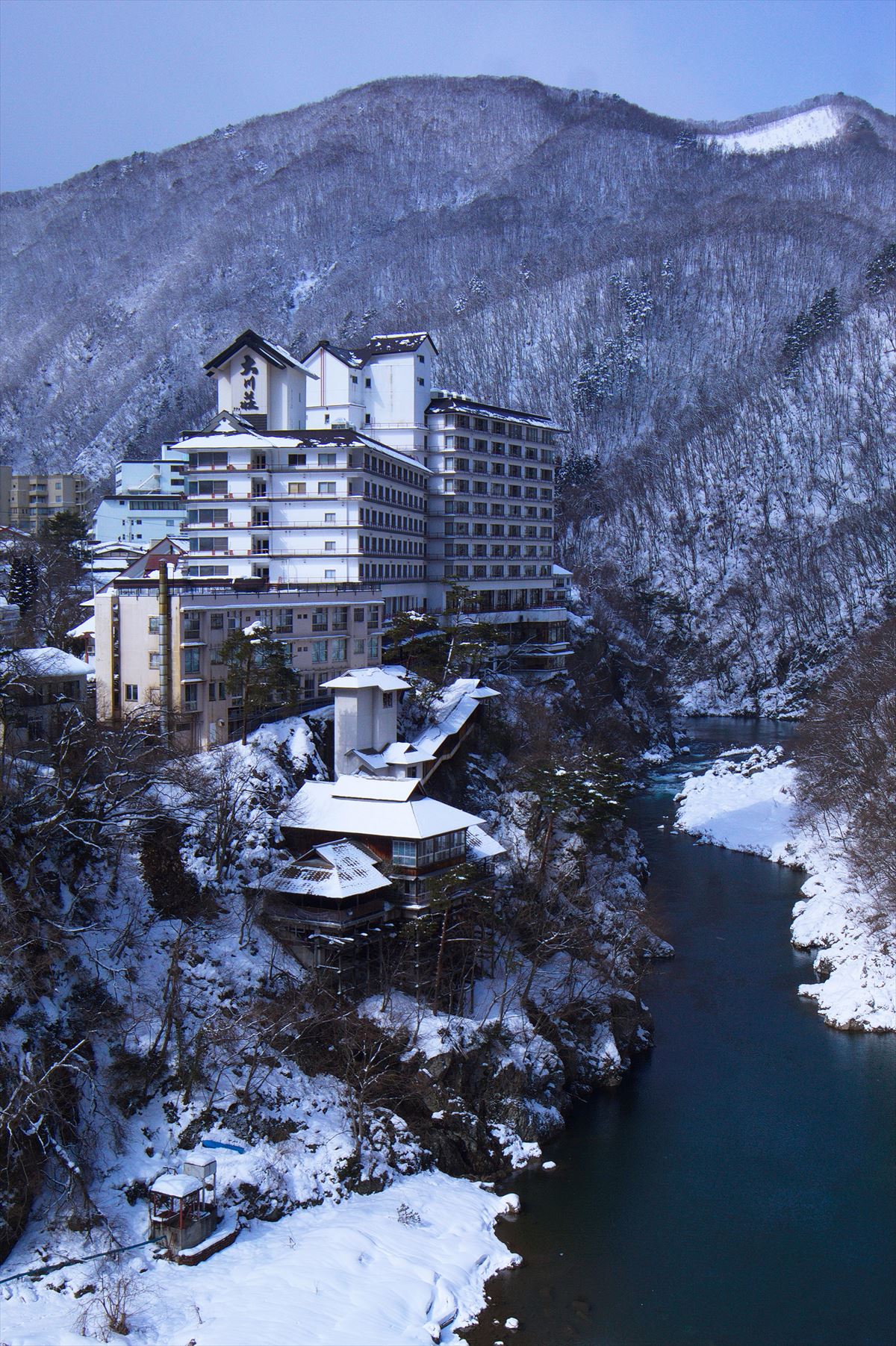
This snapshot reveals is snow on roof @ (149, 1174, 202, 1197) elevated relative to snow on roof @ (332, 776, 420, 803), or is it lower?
lower

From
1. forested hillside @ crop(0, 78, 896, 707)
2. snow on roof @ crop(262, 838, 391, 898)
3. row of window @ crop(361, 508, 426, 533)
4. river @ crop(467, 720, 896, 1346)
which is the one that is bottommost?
river @ crop(467, 720, 896, 1346)

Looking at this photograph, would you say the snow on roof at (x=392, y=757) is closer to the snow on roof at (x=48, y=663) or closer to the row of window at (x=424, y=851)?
the row of window at (x=424, y=851)

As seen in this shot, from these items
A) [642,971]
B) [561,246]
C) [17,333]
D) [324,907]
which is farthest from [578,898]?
[17,333]

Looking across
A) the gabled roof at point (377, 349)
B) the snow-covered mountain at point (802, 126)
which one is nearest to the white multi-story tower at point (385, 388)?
the gabled roof at point (377, 349)

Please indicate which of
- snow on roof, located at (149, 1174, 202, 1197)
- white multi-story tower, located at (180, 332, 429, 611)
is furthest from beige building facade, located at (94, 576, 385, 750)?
snow on roof, located at (149, 1174, 202, 1197)

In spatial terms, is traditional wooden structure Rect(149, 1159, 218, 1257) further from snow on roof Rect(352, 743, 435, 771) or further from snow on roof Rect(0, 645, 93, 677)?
snow on roof Rect(352, 743, 435, 771)

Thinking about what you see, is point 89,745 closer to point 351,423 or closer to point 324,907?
point 324,907
